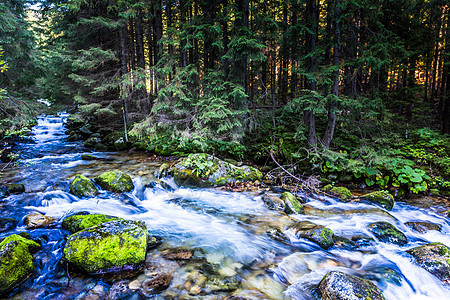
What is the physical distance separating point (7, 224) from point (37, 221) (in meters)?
0.58

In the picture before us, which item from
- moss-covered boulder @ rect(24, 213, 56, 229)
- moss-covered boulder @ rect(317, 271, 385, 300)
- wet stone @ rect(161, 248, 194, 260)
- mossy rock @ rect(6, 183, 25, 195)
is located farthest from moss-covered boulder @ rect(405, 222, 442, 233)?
mossy rock @ rect(6, 183, 25, 195)

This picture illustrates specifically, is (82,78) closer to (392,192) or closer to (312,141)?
(312,141)

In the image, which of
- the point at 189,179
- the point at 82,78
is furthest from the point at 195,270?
the point at 82,78

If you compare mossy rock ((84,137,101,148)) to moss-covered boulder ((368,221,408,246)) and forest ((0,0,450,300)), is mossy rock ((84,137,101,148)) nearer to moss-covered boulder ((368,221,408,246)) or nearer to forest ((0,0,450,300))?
forest ((0,0,450,300))

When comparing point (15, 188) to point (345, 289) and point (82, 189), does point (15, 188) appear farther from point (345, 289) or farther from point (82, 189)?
point (345, 289)

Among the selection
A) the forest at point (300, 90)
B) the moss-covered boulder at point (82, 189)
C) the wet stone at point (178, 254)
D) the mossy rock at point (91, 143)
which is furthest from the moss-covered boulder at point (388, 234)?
the mossy rock at point (91, 143)

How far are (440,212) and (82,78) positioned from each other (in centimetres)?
1703

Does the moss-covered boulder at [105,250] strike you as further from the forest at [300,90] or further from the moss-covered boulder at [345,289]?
the forest at [300,90]

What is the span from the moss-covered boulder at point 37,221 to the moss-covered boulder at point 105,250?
2.05 meters

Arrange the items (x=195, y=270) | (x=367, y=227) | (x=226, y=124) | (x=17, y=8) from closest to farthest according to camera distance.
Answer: (x=195, y=270), (x=367, y=227), (x=226, y=124), (x=17, y=8)

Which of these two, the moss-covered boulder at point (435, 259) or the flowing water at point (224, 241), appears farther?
the moss-covered boulder at point (435, 259)

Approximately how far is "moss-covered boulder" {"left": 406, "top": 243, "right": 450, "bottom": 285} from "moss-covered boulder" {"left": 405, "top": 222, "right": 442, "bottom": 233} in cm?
146

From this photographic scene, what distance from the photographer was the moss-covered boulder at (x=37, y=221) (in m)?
5.11

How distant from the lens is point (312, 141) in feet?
30.4
